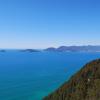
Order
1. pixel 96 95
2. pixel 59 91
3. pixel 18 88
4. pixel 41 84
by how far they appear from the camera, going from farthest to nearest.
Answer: pixel 41 84 < pixel 18 88 < pixel 59 91 < pixel 96 95

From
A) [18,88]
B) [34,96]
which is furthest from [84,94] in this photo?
[18,88]

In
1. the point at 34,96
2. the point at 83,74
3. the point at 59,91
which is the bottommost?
the point at 34,96

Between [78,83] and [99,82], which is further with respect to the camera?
[78,83]

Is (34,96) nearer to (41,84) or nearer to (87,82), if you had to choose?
(41,84)

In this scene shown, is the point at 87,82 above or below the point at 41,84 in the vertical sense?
above

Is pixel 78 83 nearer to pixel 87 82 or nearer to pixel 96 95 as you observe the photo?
pixel 87 82

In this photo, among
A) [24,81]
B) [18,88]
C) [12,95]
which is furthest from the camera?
[24,81]
